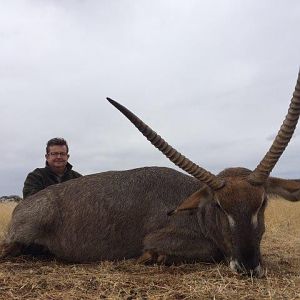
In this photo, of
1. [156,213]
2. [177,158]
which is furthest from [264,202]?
[156,213]

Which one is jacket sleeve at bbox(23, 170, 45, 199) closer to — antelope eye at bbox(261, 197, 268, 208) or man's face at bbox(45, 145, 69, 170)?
man's face at bbox(45, 145, 69, 170)

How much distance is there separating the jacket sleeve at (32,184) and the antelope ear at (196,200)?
3.33 m

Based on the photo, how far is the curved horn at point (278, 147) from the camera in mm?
5156

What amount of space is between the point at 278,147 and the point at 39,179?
4.63 m

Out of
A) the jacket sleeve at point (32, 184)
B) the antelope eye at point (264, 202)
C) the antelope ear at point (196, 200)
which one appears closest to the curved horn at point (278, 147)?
the antelope eye at point (264, 202)

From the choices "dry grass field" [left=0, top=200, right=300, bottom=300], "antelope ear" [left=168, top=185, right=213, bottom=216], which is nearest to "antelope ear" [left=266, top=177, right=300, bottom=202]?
"antelope ear" [left=168, top=185, right=213, bottom=216]

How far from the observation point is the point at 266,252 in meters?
8.12

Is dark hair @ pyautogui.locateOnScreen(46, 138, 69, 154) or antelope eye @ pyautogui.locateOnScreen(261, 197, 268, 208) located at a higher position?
dark hair @ pyautogui.locateOnScreen(46, 138, 69, 154)

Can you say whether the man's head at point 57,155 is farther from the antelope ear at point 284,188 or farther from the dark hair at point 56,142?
the antelope ear at point 284,188

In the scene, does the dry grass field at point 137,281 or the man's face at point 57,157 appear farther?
the man's face at point 57,157

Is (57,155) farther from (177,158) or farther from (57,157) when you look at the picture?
(177,158)

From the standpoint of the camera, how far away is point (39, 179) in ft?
29.2

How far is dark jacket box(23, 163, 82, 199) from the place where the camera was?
28.6ft

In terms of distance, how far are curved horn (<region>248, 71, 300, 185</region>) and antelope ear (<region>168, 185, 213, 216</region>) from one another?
59cm
